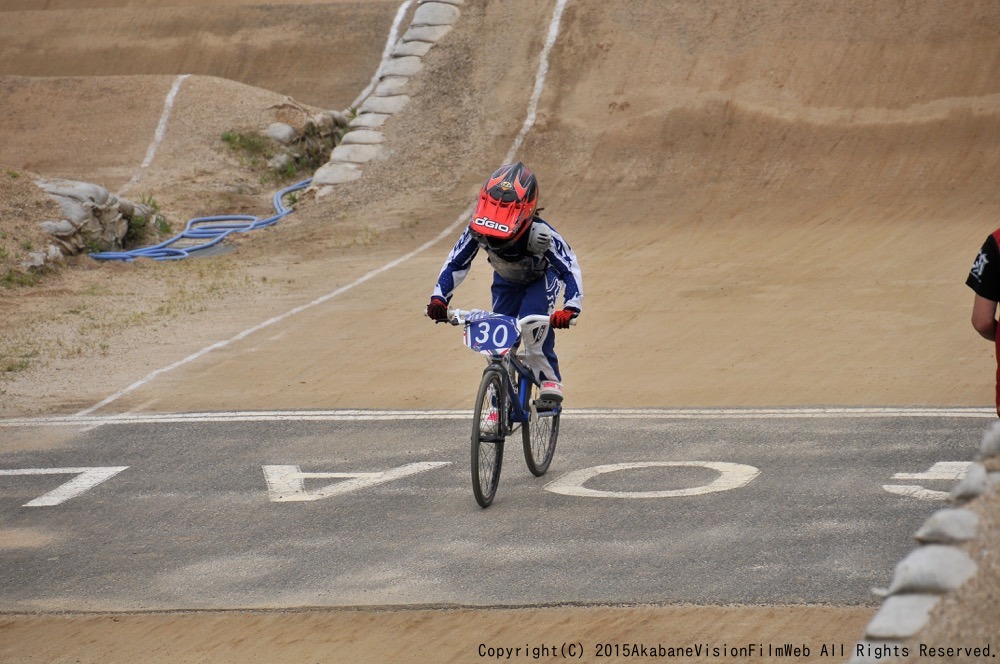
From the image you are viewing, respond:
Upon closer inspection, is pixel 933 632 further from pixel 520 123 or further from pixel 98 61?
pixel 98 61

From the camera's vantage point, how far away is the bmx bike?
26.7ft

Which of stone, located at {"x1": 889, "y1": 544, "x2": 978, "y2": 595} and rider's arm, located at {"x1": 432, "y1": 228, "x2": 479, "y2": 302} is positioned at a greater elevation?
rider's arm, located at {"x1": 432, "y1": 228, "x2": 479, "y2": 302}

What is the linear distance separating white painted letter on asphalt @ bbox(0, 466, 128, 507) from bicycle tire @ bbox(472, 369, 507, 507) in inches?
130

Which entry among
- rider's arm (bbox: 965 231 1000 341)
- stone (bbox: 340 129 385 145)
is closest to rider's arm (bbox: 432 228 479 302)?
rider's arm (bbox: 965 231 1000 341)

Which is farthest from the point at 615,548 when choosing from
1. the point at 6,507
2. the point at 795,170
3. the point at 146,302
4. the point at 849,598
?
the point at 795,170

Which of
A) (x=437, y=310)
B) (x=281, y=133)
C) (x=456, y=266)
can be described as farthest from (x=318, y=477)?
(x=281, y=133)

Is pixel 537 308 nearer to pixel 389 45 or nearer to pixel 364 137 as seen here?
pixel 364 137

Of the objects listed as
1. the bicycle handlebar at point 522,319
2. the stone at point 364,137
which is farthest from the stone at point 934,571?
the stone at point 364,137

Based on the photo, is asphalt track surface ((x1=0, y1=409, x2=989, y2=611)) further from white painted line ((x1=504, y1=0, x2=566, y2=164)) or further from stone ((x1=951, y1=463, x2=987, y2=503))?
white painted line ((x1=504, y1=0, x2=566, y2=164))

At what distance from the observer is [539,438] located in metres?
9.24

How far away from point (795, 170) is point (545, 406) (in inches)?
534

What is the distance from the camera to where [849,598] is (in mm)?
6453

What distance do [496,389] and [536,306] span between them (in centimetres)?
84

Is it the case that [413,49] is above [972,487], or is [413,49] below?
above
